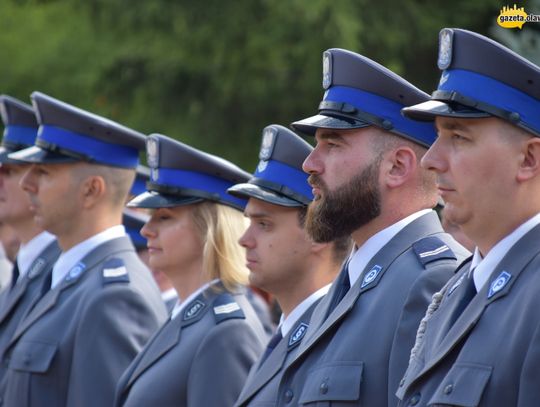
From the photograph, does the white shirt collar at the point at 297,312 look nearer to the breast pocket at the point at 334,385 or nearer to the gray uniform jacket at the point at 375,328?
the gray uniform jacket at the point at 375,328

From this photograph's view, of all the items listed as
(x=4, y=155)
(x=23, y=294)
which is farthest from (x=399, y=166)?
(x=4, y=155)

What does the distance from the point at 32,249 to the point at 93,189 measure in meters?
1.28

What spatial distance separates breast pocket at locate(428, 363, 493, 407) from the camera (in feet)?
11.7

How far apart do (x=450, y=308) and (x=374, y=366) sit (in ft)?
1.62

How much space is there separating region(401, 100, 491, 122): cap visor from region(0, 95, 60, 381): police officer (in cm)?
361

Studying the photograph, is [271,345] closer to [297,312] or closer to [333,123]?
[297,312]

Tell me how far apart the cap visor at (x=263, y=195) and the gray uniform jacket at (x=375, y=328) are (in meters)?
0.80

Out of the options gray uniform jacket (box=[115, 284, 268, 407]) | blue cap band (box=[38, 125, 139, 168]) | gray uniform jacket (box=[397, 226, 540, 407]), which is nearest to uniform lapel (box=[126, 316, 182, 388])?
gray uniform jacket (box=[115, 284, 268, 407])

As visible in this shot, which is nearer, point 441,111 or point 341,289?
point 441,111

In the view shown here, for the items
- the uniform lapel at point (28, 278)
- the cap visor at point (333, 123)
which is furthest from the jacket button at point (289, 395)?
the uniform lapel at point (28, 278)

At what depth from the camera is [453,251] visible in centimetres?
459

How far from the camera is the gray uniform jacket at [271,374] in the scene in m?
5.10

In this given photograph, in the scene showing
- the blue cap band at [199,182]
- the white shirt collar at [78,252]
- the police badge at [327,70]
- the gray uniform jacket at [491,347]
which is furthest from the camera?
the white shirt collar at [78,252]

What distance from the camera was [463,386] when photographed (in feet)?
11.9
